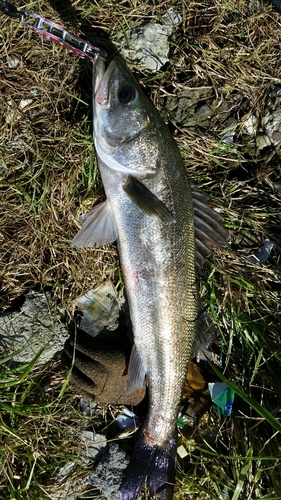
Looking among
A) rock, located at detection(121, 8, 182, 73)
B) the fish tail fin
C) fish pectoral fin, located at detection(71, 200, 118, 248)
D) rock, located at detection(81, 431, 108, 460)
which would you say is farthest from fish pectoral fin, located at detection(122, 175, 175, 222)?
rock, located at detection(81, 431, 108, 460)

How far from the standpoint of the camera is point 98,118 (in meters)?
2.77

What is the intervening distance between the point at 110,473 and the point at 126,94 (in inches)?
109

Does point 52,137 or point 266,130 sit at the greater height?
point 52,137

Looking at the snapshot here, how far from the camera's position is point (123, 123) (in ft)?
9.00

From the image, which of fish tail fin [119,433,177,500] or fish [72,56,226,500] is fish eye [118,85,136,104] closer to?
fish [72,56,226,500]

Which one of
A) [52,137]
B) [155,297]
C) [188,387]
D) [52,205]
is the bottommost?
[188,387]

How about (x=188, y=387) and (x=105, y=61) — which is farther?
(x=188, y=387)

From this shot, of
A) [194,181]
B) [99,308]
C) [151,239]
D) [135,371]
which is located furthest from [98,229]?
[135,371]

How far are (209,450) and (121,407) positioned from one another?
0.76m

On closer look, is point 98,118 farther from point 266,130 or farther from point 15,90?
point 266,130

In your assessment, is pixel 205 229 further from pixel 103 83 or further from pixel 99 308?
pixel 103 83

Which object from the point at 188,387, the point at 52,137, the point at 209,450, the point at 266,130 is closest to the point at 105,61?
the point at 52,137

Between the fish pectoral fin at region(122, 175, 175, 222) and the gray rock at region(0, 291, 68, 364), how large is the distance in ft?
3.65

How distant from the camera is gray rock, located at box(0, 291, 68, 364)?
10.7 ft
